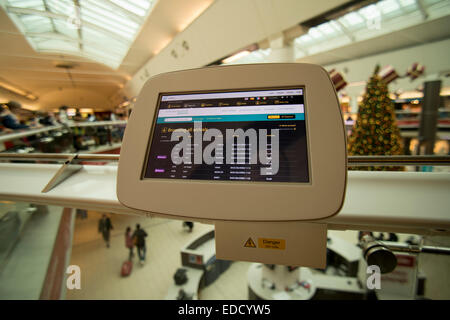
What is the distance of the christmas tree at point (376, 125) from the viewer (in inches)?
37.8

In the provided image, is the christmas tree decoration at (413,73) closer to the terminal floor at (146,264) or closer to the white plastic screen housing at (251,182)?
the white plastic screen housing at (251,182)

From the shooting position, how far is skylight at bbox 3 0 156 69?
87 cm

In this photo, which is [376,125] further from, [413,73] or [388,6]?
[388,6]

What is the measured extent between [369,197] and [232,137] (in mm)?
460

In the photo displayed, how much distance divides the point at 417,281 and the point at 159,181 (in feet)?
3.99

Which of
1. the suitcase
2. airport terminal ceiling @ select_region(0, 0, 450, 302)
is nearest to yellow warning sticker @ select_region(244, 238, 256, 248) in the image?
airport terminal ceiling @ select_region(0, 0, 450, 302)

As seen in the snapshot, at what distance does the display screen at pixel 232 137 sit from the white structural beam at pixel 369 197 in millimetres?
102

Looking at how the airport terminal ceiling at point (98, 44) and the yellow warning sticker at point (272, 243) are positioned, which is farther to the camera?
the airport terminal ceiling at point (98, 44)

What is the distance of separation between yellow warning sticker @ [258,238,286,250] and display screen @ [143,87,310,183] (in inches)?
6.4

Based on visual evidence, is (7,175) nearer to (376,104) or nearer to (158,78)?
(158,78)

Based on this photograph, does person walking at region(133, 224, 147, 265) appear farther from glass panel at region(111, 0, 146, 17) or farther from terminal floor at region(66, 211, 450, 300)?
glass panel at region(111, 0, 146, 17)

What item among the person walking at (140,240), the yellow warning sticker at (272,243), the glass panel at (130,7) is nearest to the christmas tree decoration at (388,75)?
the yellow warning sticker at (272,243)
